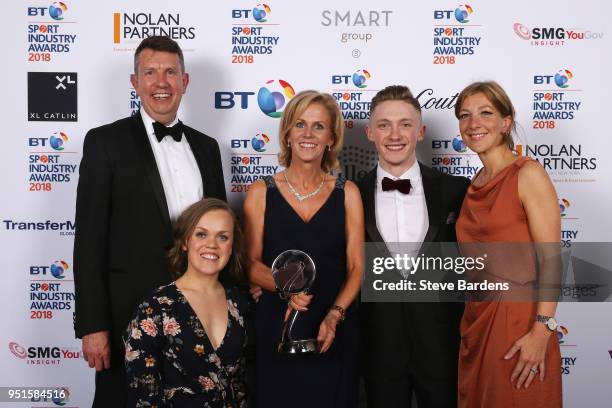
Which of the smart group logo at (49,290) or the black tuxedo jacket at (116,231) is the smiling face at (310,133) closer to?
the black tuxedo jacket at (116,231)

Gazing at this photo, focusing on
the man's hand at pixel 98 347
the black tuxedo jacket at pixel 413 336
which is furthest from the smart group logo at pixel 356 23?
the man's hand at pixel 98 347

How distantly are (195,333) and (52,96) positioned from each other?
1944 mm

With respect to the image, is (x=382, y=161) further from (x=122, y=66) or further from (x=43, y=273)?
(x=43, y=273)

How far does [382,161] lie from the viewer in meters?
2.70

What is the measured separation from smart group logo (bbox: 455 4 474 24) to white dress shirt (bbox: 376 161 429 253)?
112 cm

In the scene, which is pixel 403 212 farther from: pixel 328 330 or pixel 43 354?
pixel 43 354

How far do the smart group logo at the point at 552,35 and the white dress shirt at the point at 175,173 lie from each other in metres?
1.98

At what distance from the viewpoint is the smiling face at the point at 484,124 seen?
2.44 m

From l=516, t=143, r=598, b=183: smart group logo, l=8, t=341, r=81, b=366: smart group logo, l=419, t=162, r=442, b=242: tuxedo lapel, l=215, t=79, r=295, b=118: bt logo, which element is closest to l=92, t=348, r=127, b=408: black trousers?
l=8, t=341, r=81, b=366: smart group logo

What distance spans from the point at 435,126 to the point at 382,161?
831 millimetres

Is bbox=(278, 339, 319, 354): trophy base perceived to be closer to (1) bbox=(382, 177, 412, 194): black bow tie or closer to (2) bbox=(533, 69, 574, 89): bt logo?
(1) bbox=(382, 177, 412, 194): black bow tie

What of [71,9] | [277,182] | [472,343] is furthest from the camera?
[71,9]

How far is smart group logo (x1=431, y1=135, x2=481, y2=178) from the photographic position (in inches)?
134

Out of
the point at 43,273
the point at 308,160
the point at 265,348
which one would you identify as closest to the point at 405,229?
the point at 308,160
